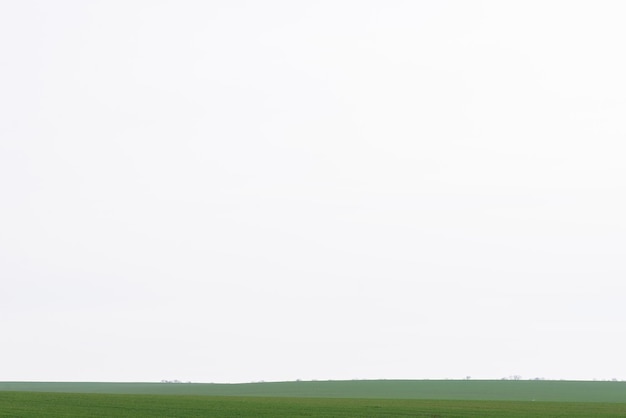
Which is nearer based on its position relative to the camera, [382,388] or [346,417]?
[346,417]

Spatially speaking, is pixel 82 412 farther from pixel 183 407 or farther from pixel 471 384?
pixel 471 384

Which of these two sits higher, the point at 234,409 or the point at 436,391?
the point at 436,391

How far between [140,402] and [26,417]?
14.3m

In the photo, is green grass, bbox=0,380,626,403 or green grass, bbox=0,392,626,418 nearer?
green grass, bbox=0,392,626,418

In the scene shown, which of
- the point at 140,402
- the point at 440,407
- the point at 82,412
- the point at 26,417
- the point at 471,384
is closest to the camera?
the point at 26,417

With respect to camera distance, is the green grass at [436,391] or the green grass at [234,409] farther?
the green grass at [436,391]

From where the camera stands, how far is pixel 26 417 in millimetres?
42875

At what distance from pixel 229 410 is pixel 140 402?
7491 millimetres

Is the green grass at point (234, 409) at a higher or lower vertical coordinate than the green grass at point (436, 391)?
lower

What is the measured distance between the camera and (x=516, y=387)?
4163 inches

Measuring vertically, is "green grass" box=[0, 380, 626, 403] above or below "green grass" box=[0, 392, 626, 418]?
above

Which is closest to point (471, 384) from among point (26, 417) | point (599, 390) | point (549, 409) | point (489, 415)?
point (599, 390)

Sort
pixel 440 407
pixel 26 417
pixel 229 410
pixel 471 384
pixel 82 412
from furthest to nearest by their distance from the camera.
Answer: pixel 471 384 → pixel 440 407 → pixel 229 410 → pixel 82 412 → pixel 26 417

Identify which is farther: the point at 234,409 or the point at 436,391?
the point at 436,391
